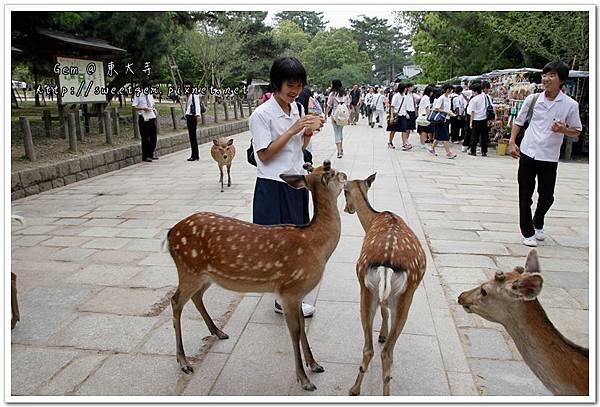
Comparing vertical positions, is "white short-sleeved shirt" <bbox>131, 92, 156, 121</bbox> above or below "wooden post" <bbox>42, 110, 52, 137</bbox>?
above

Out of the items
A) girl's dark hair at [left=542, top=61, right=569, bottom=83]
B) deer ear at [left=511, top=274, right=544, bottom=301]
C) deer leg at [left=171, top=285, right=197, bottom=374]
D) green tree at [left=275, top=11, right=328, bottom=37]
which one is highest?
green tree at [left=275, top=11, right=328, bottom=37]

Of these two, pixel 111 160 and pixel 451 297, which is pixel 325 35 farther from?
pixel 451 297

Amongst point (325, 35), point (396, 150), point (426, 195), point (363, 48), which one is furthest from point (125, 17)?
point (363, 48)

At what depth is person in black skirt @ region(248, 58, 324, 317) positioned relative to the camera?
2561mm

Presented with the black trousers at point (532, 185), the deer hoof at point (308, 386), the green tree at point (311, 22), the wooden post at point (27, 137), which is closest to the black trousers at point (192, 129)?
the wooden post at point (27, 137)

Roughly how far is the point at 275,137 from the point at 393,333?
4.00 feet

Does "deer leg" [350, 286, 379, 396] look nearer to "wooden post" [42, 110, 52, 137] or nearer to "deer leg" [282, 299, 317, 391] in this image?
"deer leg" [282, 299, 317, 391]

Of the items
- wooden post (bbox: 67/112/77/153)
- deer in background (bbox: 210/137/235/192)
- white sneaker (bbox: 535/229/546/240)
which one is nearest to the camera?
white sneaker (bbox: 535/229/546/240)

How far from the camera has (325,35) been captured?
164ft

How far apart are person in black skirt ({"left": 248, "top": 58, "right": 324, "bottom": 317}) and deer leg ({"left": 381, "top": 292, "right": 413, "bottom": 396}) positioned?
88 centimetres

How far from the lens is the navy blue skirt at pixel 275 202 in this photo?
282 centimetres

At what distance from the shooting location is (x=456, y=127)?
12.7 metres

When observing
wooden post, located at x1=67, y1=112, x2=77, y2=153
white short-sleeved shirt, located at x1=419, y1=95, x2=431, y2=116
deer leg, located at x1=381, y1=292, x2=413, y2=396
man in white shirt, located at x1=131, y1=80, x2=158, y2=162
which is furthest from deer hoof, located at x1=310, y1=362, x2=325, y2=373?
white short-sleeved shirt, located at x1=419, y1=95, x2=431, y2=116
